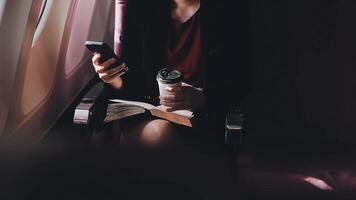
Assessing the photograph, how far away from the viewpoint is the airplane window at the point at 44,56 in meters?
1.75

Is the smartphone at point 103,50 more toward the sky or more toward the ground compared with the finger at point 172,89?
more toward the sky

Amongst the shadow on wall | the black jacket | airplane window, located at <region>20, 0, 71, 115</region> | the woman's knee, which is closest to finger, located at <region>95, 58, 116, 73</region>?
the black jacket

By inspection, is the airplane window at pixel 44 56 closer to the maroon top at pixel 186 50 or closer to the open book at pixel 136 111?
the open book at pixel 136 111

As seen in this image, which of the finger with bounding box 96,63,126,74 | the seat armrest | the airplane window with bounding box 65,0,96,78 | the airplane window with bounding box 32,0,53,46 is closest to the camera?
the seat armrest

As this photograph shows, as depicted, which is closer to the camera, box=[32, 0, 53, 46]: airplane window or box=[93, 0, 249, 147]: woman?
box=[93, 0, 249, 147]: woman

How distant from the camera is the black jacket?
4.98 ft

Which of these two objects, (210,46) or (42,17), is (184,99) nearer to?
(210,46)

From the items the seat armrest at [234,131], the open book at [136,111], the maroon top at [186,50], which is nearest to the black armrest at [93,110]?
the open book at [136,111]

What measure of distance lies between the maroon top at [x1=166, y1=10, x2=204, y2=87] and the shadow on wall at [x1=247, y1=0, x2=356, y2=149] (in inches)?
7.4

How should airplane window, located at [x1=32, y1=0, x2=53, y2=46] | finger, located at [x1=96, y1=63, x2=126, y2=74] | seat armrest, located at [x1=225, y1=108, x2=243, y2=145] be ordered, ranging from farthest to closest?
airplane window, located at [x1=32, y1=0, x2=53, y2=46], finger, located at [x1=96, y1=63, x2=126, y2=74], seat armrest, located at [x1=225, y1=108, x2=243, y2=145]

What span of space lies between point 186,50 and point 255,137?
0.39 meters

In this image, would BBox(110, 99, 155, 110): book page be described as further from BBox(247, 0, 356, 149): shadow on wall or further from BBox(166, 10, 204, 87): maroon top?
BBox(247, 0, 356, 149): shadow on wall

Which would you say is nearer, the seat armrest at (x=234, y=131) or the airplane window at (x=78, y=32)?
the seat armrest at (x=234, y=131)

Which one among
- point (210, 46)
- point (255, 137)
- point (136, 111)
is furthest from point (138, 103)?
point (255, 137)
